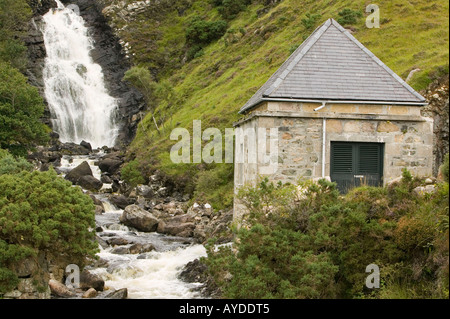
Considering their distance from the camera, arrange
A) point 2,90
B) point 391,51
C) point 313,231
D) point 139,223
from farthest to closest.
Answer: point 2,90 → point 391,51 → point 139,223 → point 313,231

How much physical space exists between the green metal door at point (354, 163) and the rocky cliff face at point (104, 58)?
45802 millimetres

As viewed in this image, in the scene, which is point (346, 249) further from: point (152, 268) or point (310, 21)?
point (310, 21)

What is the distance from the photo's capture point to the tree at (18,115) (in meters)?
39.6

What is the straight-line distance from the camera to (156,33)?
81.5 metres

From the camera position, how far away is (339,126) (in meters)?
16.0

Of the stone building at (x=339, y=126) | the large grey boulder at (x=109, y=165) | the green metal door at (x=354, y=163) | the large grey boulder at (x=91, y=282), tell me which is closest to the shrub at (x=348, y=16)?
the large grey boulder at (x=109, y=165)

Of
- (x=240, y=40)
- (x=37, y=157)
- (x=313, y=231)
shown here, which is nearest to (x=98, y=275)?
(x=313, y=231)

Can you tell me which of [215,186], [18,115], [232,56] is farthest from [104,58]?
[215,186]

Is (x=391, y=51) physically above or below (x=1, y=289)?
above

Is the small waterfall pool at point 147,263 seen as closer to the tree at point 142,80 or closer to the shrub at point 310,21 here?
the tree at point 142,80

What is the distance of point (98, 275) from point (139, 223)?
9697 mm

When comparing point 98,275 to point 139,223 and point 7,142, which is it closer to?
point 139,223

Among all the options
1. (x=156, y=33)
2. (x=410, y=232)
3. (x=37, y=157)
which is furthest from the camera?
(x=156, y=33)

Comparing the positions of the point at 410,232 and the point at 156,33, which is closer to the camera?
the point at 410,232
